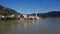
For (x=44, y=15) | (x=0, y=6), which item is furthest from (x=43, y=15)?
(x=0, y=6)

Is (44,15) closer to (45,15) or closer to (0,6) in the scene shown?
(45,15)

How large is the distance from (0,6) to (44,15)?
21059 millimetres

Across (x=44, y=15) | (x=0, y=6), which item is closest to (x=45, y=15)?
(x=44, y=15)

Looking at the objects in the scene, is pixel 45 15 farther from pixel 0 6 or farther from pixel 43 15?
pixel 0 6

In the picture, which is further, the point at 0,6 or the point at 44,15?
the point at 44,15

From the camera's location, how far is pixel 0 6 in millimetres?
30859

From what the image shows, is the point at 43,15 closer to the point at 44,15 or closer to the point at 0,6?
the point at 44,15

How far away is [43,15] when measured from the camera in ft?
161

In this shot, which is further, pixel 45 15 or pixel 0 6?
pixel 45 15

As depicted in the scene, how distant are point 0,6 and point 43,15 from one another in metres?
20.5

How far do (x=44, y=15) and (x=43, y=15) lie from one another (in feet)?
1.72

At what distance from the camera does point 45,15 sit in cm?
4972

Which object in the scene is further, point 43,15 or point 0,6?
point 43,15
